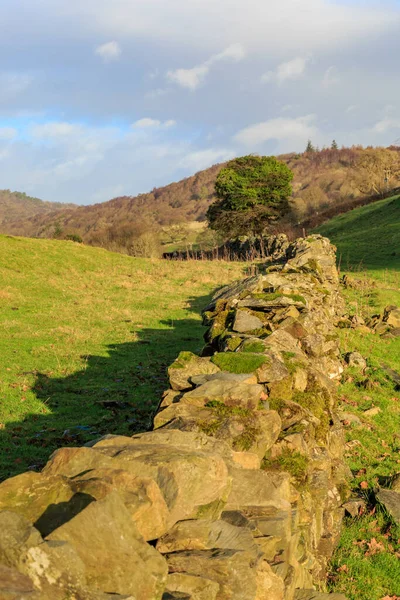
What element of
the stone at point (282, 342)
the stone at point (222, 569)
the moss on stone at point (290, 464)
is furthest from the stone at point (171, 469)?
the stone at point (282, 342)

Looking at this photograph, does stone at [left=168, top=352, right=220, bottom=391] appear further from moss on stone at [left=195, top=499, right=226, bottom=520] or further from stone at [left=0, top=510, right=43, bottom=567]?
stone at [left=0, top=510, right=43, bottom=567]

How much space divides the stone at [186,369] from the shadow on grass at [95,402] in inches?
39.3

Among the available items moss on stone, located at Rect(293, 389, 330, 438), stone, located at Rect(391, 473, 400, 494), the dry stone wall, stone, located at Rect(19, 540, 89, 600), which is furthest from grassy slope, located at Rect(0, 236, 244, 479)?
stone, located at Rect(19, 540, 89, 600)

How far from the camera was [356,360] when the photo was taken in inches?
667

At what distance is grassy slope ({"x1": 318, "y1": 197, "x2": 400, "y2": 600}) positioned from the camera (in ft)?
25.3

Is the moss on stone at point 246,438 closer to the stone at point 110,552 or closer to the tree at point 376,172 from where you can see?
the stone at point 110,552

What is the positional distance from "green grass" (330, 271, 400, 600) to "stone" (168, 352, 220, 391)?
354cm

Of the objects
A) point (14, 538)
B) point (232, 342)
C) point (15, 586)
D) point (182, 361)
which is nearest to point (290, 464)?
Answer: point (182, 361)

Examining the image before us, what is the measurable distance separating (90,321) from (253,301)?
39.2 ft

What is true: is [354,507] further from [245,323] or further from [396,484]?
[245,323]

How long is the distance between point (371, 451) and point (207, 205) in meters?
166

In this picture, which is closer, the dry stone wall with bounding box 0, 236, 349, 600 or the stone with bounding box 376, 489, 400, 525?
the dry stone wall with bounding box 0, 236, 349, 600

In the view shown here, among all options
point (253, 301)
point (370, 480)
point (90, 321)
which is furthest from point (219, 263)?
point (370, 480)

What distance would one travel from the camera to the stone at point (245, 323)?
477 inches
